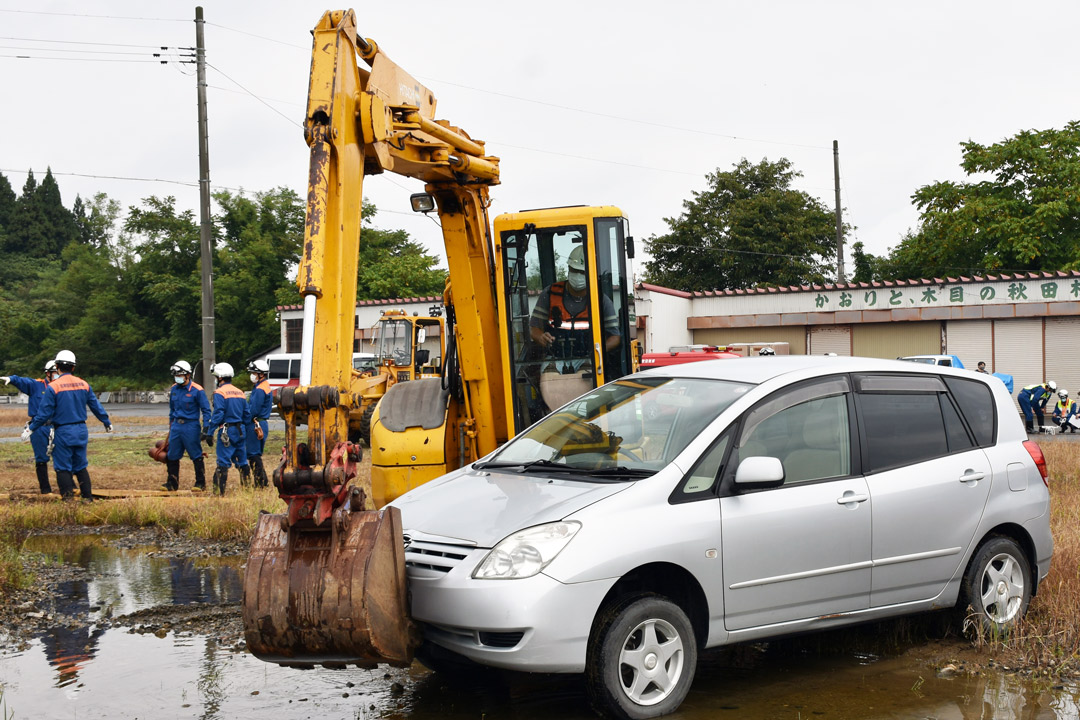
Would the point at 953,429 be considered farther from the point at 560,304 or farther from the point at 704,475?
the point at 560,304

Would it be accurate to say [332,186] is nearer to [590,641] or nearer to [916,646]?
[590,641]

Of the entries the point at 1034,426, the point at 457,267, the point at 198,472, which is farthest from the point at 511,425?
the point at 1034,426

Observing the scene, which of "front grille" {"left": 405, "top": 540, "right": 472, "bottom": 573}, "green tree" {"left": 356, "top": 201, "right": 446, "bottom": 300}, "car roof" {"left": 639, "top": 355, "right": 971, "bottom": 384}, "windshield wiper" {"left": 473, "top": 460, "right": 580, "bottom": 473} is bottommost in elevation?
"front grille" {"left": 405, "top": 540, "right": 472, "bottom": 573}

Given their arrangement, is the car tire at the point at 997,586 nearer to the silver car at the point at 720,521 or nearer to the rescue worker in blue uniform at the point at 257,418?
the silver car at the point at 720,521

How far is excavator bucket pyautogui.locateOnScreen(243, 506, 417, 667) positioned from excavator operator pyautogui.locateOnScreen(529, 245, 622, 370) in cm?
461

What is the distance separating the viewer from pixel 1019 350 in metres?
29.3

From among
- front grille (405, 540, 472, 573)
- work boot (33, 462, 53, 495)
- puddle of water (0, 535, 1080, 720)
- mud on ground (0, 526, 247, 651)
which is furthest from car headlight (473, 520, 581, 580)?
work boot (33, 462, 53, 495)

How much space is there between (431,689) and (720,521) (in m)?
1.81

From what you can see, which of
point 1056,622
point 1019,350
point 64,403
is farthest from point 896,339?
point 1056,622

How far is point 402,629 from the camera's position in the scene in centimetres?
501

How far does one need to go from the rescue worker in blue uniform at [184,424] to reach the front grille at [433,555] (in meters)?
9.70

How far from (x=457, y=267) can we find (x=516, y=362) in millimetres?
1016

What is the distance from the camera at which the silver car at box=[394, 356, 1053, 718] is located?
15.9ft

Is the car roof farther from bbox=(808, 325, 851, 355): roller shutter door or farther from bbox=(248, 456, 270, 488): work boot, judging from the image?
bbox=(808, 325, 851, 355): roller shutter door
